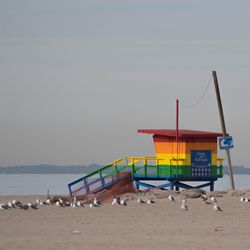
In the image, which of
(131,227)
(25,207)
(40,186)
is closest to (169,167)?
(25,207)

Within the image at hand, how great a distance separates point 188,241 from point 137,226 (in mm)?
3294

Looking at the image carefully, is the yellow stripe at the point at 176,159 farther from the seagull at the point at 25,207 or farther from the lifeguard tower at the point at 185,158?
the seagull at the point at 25,207

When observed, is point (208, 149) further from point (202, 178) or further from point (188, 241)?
point (188, 241)

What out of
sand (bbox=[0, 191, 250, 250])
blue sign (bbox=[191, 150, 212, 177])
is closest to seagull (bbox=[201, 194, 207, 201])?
sand (bbox=[0, 191, 250, 250])

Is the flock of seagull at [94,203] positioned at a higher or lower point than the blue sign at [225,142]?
lower

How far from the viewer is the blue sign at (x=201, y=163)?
131 ft

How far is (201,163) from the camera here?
40.1 meters

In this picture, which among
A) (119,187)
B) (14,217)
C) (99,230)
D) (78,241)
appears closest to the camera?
(78,241)

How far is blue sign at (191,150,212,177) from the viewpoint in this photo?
131ft

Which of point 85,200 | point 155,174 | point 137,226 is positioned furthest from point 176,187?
point 137,226

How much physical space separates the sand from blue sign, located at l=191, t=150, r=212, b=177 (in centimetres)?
546

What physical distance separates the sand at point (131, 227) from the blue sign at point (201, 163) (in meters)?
5.46

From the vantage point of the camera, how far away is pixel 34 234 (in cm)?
2470

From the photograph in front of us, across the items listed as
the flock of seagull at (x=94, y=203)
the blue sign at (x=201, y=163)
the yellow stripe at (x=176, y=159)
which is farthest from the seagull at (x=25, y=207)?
the blue sign at (x=201, y=163)
